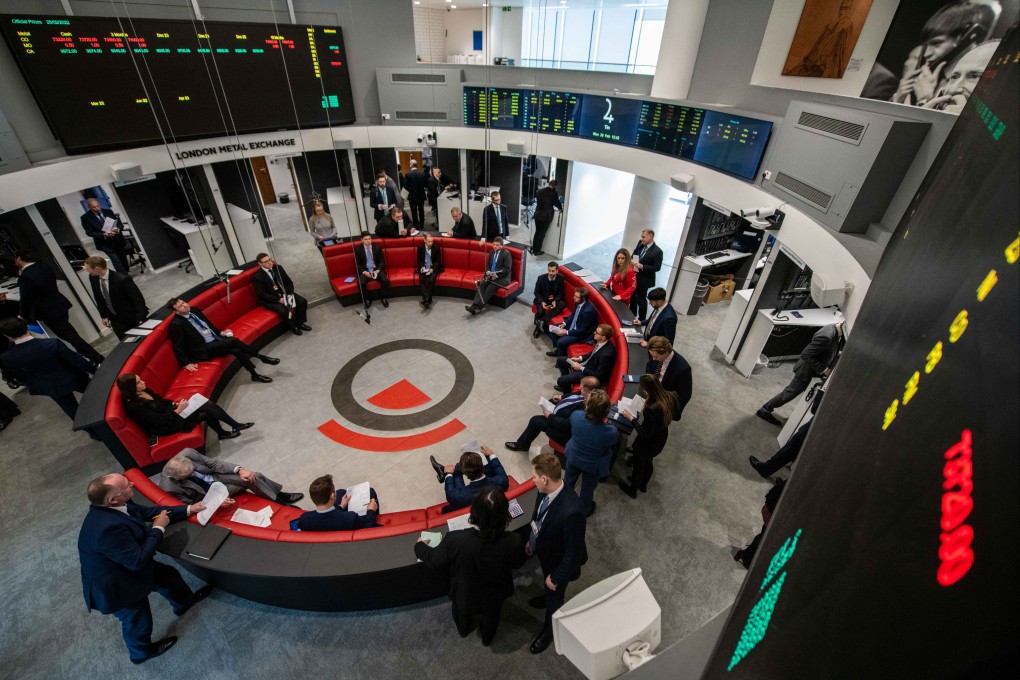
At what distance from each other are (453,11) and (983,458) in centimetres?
1751

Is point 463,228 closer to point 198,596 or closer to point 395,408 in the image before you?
point 395,408

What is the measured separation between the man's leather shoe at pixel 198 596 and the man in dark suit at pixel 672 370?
4.11 metres

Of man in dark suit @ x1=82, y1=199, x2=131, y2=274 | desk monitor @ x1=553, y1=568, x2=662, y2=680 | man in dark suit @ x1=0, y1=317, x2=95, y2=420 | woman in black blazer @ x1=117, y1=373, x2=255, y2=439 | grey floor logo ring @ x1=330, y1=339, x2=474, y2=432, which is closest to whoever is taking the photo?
desk monitor @ x1=553, y1=568, x2=662, y2=680

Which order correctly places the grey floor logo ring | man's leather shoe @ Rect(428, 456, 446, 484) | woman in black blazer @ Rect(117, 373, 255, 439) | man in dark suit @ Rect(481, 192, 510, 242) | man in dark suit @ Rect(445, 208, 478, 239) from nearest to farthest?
woman in black blazer @ Rect(117, 373, 255, 439), man's leather shoe @ Rect(428, 456, 446, 484), the grey floor logo ring, man in dark suit @ Rect(445, 208, 478, 239), man in dark suit @ Rect(481, 192, 510, 242)

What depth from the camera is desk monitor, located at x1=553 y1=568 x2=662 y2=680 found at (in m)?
2.12

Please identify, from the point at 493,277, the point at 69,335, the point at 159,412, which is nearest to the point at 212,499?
the point at 159,412

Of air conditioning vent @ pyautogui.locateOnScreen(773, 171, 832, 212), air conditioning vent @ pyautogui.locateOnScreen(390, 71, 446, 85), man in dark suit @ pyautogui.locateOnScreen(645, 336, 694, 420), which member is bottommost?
man in dark suit @ pyautogui.locateOnScreen(645, 336, 694, 420)

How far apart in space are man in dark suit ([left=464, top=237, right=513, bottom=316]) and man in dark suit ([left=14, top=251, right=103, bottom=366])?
513 cm

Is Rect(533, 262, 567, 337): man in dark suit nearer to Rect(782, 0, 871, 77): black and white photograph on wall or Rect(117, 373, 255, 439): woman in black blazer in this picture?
Rect(782, 0, 871, 77): black and white photograph on wall

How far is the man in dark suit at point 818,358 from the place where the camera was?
446 centimetres

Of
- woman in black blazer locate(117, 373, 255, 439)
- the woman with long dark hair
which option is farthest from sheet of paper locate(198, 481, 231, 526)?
the woman with long dark hair

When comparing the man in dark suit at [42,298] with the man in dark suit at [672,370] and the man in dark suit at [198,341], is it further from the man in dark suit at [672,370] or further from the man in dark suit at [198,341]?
the man in dark suit at [672,370]

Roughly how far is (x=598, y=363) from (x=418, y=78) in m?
7.27

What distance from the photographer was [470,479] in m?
3.56
